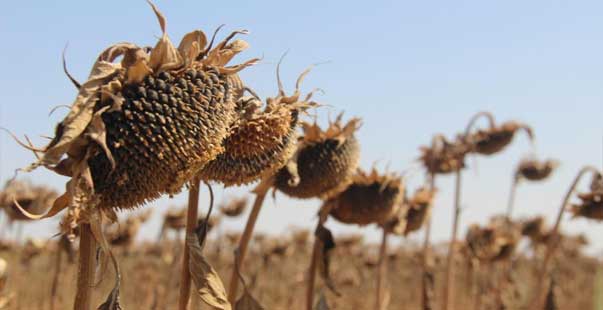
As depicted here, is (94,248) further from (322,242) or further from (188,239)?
(322,242)

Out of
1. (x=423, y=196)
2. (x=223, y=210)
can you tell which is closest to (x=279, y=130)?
(x=423, y=196)

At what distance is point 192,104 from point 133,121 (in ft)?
0.56

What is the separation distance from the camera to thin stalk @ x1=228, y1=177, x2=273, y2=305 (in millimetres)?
2869

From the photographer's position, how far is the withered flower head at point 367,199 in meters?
3.91

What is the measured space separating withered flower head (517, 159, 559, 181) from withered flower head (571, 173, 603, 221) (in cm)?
352

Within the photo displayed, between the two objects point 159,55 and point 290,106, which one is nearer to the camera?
point 159,55

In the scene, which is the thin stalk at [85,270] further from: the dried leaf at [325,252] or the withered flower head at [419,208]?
the withered flower head at [419,208]

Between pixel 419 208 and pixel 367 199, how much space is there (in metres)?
1.51

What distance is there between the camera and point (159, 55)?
1.82 meters

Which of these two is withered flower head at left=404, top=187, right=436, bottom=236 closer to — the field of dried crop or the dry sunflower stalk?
the field of dried crop

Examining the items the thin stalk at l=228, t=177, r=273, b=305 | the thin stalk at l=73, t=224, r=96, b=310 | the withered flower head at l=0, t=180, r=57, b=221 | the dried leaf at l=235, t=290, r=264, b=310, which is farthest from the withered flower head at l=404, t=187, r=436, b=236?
the thin stalk at l=73, t=224, r=96, b=310

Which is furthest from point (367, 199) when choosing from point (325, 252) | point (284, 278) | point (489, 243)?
point (284, 278)

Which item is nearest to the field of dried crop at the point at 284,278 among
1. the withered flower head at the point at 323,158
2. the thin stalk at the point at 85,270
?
the thin stalk at the point at 85,270

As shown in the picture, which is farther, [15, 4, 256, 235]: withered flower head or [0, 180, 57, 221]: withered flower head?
[0, 180, 57, 221]: withered flower head
